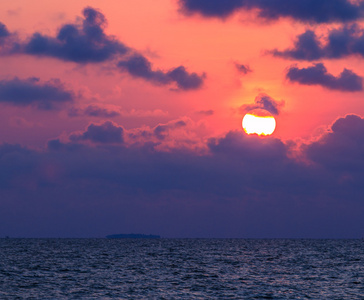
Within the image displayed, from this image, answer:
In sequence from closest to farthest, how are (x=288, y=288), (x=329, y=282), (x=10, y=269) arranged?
1. (x=288, y=288)
2. (x=329, y=282)
3. (x=10, y=269)

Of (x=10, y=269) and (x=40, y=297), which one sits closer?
(x=40, y=297)

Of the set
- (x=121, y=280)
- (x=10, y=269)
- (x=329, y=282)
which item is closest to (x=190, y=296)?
(x=121, y=280)

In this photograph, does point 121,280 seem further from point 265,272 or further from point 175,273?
point 265,272

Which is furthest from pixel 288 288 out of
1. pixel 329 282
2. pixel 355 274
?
pixel 355 274

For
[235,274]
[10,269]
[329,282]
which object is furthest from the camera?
[10,269]

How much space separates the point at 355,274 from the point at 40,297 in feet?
174

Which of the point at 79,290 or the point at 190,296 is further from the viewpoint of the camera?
the point at 79,290

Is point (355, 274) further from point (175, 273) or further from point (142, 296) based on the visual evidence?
point (142, 296)

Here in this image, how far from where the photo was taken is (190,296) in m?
61.7

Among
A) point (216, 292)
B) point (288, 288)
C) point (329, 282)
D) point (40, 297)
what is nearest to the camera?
point (40, 297)

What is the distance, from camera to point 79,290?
66375 millimetres

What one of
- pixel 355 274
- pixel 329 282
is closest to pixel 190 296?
pixel 329 282

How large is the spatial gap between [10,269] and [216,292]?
46.7m

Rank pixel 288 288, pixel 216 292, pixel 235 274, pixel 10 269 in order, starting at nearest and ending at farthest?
pixel 216 292
pixel 288 288
pixel 235 274
pixel 10 269
